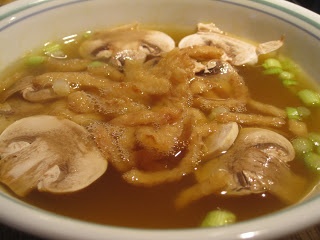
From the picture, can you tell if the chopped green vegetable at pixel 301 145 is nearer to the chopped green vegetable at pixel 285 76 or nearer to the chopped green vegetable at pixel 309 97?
the chopped green vegetable at pixel 309 97

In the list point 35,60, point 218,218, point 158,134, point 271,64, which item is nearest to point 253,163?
point 218,218

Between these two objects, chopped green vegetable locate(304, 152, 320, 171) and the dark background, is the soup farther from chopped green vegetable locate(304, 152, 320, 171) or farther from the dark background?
the dark background

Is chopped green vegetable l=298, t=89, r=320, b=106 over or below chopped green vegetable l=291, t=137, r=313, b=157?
below

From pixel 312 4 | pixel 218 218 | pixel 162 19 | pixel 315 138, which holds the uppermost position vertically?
pixel 162 19

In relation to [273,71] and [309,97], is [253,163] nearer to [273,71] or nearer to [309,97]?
[309,97]

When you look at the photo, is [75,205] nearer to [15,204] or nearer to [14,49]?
[15,204]

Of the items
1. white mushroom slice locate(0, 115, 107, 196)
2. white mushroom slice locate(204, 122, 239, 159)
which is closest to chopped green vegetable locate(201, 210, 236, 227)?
white mushroom slice locate(204, 122, 239, 159)

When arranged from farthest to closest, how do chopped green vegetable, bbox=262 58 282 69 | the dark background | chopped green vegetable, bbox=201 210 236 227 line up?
1. the dark background
2. chopped green vegetable, bbox=262 58 282 69
3. chopped green vegetable, bbox=201 210 236 227
